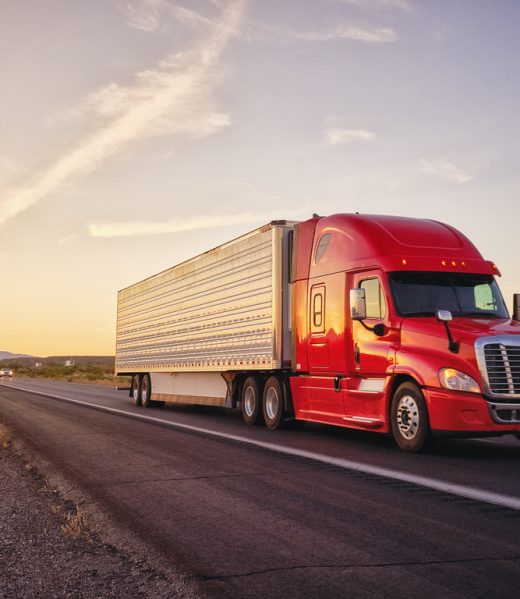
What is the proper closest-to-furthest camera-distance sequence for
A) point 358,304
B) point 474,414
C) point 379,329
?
point 474,414 → point 379,329 → point 358,304

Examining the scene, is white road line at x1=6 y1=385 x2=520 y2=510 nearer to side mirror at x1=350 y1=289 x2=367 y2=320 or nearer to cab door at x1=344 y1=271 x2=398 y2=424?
cab door at x1=344 y1=271 x2=398 y2=424

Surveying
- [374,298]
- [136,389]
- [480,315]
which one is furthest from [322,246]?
[136,389]

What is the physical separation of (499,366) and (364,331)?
8.02ft

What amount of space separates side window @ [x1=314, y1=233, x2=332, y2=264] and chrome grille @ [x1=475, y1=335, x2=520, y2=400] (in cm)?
410

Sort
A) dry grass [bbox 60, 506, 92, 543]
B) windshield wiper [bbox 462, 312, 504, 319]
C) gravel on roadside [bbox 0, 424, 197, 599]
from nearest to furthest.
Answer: gravel on roadside [bbox 0, 424, 197, 599] → dry grass [bbox 60, 506, 92, 543] → windshield wiper [bbox 462, 312, 504, 319]

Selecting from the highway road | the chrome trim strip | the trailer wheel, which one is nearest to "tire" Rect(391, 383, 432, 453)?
the highway road

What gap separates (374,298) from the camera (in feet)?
39.2

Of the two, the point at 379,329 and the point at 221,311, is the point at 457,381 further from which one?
the point at 221,311

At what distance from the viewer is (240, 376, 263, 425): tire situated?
15.9m

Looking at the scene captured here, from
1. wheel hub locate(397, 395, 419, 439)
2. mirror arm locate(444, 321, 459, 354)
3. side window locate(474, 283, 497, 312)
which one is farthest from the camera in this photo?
side window locate(474, 283, 497, 312)

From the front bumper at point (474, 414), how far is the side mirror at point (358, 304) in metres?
1.93

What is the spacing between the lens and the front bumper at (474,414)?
10.1m

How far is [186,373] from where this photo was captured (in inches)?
829

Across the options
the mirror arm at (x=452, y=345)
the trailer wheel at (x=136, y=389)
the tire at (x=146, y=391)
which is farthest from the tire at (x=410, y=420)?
the trailer wheel at (x=136, y=389)
